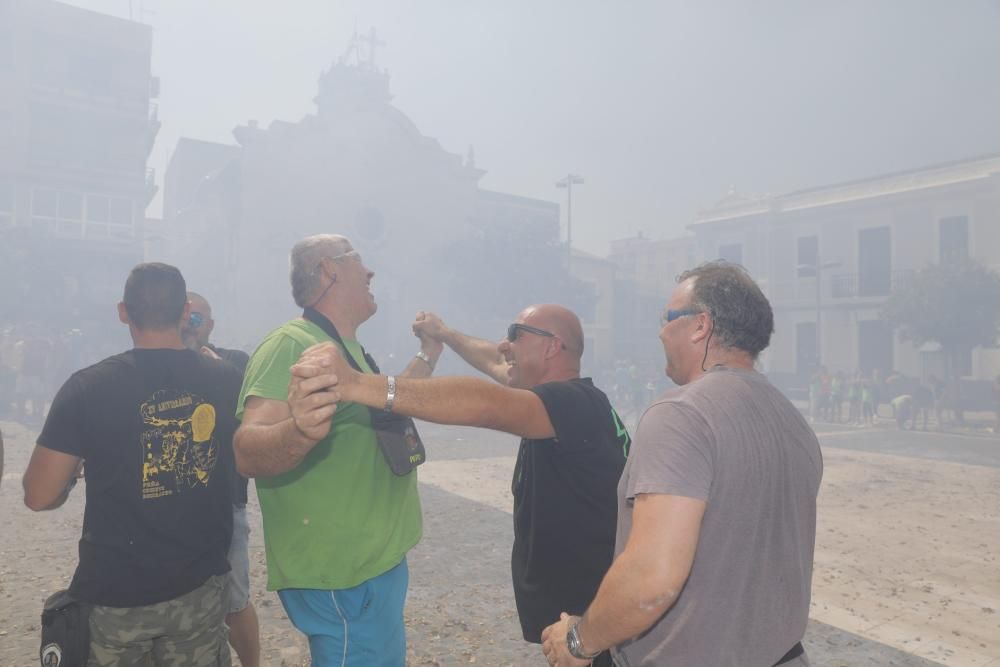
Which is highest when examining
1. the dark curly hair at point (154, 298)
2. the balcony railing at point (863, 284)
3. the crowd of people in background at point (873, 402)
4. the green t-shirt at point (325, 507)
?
the balcony railing at point (863, 284)

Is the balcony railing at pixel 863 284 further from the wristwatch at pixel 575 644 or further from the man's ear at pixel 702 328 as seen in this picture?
the wristwatch at pixel 575 644

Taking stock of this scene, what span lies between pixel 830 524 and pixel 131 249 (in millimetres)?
29346

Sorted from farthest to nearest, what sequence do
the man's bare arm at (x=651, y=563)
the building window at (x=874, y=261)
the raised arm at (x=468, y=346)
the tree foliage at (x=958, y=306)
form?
the building window at (x=874, y=261)
the tree foliage at (x=958, y=306)
the raised arm at (x=468, y=346)
the man's bare arm at (x=651, y=563)

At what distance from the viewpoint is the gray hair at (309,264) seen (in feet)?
8.52

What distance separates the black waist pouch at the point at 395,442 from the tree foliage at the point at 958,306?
2596 centimetres

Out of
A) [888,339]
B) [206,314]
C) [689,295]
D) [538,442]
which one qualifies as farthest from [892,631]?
[888,339]

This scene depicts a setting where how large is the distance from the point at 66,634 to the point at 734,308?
235 centimetres

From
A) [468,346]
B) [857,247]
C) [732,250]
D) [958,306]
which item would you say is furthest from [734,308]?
[732,250]

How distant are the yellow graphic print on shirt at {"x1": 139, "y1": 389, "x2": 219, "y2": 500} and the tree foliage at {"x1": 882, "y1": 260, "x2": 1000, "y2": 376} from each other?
86.5 ft

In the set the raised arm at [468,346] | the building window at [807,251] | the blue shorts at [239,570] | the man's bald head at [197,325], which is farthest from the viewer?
the building window at [807,251]

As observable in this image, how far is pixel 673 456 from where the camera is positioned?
1.51m

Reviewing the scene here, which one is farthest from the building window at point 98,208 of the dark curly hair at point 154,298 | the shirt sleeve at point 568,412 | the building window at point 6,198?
the shirt sleeve at point 568,412

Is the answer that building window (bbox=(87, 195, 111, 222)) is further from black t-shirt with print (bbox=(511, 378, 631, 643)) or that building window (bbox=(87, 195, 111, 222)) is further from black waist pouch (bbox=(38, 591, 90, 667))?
black t-shirt with print (bbox=(511, 378, 631, 643))

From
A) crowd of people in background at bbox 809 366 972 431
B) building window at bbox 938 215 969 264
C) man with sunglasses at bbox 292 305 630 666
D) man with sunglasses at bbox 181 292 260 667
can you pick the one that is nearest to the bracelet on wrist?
man with sunglasses at bbox 292 305 630 666
